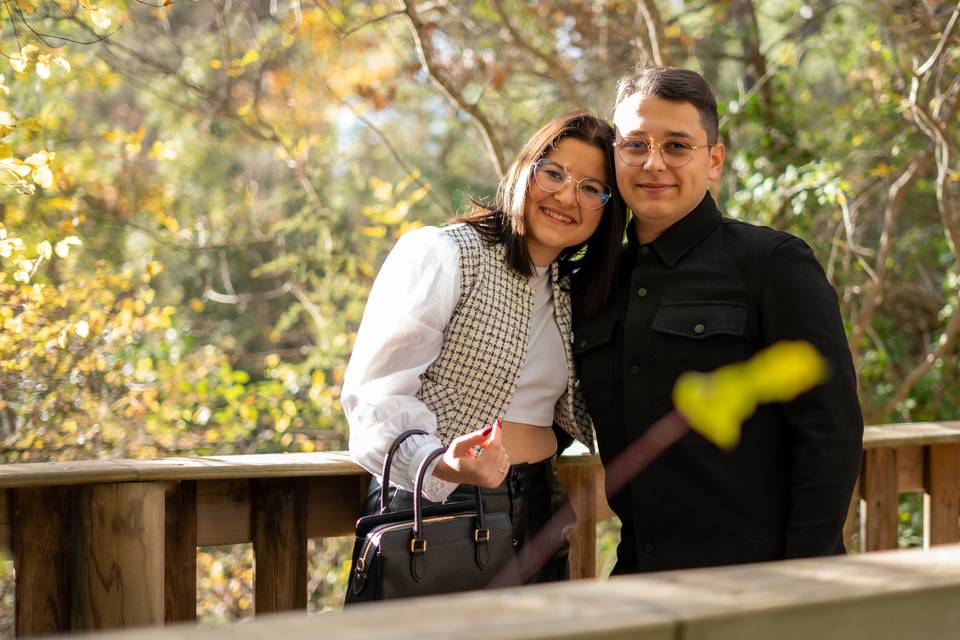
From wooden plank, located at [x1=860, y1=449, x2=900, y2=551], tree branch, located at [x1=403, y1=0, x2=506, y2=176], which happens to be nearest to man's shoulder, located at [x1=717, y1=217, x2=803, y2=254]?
wooden plank, located at [x1=860, y1=449, x2=900, y2=551]

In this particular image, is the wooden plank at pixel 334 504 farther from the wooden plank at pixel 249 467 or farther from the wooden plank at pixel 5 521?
the wooden plank at pixel 5 521

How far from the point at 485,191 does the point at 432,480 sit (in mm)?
8222


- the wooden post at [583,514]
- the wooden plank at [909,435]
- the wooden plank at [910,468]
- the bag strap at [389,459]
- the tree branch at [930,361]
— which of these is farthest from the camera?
the tree branch at [930,361]

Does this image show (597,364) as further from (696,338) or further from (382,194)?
(382,194)

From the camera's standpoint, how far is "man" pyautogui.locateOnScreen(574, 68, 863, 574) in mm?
1990

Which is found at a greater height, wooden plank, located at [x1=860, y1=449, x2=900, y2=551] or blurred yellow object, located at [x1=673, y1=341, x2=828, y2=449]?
blurred yellow object, located at [x1=673, y1=341, x2=828, y2=449]

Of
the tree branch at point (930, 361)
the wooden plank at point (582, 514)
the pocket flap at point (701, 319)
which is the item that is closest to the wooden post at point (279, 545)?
the wooden plank at point (582, 514)

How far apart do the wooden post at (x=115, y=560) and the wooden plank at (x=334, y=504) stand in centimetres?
40

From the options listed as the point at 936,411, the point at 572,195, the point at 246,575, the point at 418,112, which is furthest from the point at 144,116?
the point at 572,195

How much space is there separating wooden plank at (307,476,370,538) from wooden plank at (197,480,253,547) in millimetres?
147

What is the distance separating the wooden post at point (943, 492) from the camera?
2.87m

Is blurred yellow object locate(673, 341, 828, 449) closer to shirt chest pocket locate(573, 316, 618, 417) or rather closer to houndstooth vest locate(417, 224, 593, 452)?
houndstooth vest locate(417, 224, 593, 452)

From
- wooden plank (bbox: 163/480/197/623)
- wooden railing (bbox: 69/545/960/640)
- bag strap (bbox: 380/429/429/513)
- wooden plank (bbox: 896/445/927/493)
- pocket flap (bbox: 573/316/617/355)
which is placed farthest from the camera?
wooden plank (bbox: 896/445/927/493)

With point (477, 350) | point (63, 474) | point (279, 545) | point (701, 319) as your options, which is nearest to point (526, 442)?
point (477, 350)
